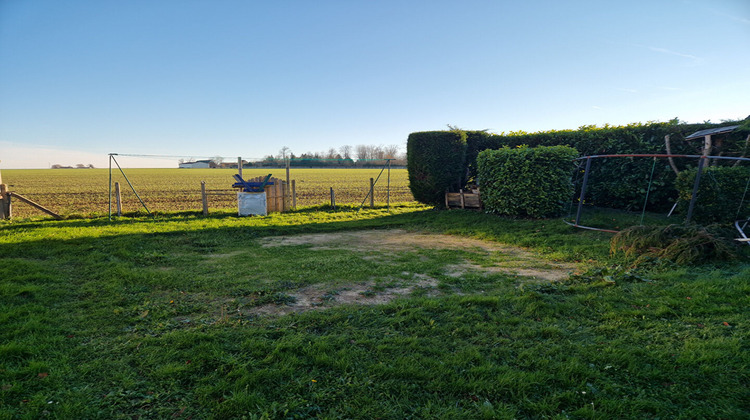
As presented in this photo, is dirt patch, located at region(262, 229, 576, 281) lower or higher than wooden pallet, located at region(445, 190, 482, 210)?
lower

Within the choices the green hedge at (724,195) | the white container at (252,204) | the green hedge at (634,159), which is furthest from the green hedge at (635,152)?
the white container at (252,204)

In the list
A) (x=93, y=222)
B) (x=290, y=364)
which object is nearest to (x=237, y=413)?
(x=290, y=364)

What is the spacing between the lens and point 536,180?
9828 mm

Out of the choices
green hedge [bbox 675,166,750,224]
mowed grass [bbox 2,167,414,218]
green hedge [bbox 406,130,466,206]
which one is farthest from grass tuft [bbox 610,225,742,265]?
mowed grass [bbox 2,167,414,218]

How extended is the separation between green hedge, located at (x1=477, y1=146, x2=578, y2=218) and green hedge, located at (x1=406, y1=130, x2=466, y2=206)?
2365mm

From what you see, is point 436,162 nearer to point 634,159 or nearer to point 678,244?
point 634,159

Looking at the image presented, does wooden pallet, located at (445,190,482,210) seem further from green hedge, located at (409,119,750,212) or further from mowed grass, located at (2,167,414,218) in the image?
mowed grass, located at (2,167,414,218)

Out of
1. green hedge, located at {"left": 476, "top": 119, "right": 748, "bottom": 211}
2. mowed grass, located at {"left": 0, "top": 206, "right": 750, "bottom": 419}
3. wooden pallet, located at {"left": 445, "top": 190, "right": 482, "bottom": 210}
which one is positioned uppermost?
green hedge, located at {"left": 476, "top": 119, "right": 748, "bottom": 211}

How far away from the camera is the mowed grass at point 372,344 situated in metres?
2.52

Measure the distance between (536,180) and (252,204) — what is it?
28.7 feet

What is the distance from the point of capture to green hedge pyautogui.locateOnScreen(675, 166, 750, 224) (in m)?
6.85

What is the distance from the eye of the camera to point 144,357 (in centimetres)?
311

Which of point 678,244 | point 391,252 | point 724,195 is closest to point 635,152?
point 724,195

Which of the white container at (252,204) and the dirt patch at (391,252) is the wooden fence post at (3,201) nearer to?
the white container at (252,204)
